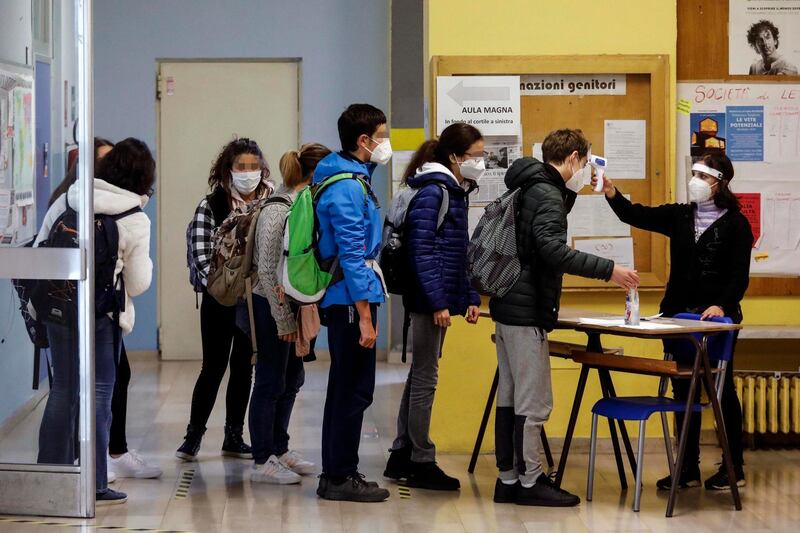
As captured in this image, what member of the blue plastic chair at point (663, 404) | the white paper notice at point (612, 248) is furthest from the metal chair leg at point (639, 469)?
the white paper notice at point (612, 248)

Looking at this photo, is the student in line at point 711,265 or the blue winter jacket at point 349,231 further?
the student in line at point 711,265

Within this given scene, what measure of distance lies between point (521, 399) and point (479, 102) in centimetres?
168

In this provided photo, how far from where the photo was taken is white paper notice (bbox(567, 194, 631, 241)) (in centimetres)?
592

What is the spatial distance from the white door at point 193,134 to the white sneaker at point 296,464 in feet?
13.5

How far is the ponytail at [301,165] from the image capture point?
5.19 meters

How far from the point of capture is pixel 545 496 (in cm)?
483

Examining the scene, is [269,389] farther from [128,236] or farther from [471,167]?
[471,167]

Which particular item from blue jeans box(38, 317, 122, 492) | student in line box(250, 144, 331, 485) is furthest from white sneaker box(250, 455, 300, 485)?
blue jeans box(38, 317, 122, 492)

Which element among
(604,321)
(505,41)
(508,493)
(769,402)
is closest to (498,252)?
(604,321)

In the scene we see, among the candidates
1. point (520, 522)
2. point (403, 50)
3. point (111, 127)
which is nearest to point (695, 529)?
point (520, 522)

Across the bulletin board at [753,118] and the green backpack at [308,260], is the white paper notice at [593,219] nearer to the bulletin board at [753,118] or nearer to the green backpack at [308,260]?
the bulletin board at [753,118]

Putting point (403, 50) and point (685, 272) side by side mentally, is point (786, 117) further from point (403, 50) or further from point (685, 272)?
point (403, 50)

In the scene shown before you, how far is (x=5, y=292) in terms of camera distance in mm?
4637

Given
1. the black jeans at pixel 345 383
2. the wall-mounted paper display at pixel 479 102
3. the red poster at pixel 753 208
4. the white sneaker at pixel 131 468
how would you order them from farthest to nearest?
the red poster at pixel 753 208 < the wall-mounted paper display at pixel 479 102 < the white sneaker at pixel 131 468 < the black jeans at pixel 345 383
